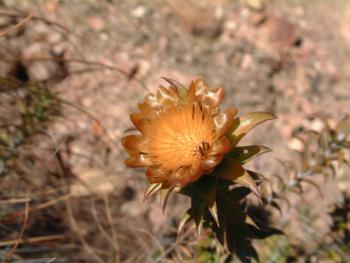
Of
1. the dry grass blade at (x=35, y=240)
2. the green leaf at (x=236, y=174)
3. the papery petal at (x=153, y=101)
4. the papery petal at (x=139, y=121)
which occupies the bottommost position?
the dry grass blade at (x=35, y=240)

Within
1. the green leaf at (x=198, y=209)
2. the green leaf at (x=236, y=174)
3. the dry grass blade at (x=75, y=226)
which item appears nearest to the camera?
the green leaf at (x=236, y=174)

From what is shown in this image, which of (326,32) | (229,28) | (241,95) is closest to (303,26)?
(326,32)

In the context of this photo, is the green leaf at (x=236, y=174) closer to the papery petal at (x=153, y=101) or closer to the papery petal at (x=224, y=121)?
the papery petal at (x=224, y=121)

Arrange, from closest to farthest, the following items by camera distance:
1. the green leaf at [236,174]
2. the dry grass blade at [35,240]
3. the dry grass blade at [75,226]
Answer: the green leaf at [236,174] < the dry grass blade at [35,240] < the dry grass blade at [75,226]

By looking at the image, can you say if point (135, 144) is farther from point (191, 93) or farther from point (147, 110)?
point (191, 93)

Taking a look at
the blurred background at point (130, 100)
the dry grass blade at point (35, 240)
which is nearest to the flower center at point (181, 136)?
the blurred background at point (130, 100)

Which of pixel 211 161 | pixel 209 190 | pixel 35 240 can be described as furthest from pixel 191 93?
pixel 35 240
